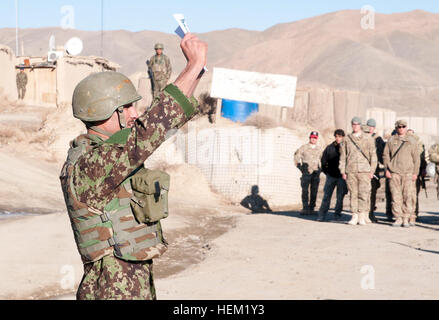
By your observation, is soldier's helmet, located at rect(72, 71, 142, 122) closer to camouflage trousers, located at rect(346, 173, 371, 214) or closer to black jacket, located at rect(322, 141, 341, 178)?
camouflage trousers, located at rect(346, 173, 371, 214)

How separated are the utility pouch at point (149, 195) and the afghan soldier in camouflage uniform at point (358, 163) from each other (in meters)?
8.72

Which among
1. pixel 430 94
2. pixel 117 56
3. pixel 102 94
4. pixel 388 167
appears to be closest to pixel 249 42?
pixel 117 56

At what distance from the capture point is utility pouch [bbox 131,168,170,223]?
279 centimetres

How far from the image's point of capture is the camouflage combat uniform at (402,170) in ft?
37.1

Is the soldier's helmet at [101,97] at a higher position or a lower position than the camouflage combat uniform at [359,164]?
higher

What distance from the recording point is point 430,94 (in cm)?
6003

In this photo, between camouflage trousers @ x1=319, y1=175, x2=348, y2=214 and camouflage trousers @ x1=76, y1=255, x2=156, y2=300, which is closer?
camouflage trousers @ x1=76, y1=255, x2=156, y2=300

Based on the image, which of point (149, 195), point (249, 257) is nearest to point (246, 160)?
point (249, 257)

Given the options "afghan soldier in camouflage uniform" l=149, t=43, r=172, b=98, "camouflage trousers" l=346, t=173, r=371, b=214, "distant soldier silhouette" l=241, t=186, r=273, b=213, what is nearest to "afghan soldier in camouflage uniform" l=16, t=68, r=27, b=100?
"afghan soldier in camouflage uniform" l=149, t=43, r=172, b=98

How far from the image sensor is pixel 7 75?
72.2 feet

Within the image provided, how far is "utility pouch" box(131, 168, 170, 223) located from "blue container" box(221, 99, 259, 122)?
53.8 ft

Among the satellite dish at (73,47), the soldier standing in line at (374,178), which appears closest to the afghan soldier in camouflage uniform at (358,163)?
the soldier standing in line at (374,178)

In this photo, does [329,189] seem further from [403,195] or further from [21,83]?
[21,83]

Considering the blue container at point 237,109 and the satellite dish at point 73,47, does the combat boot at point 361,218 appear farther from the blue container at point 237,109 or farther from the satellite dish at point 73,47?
the satellite dish at point 73,47
